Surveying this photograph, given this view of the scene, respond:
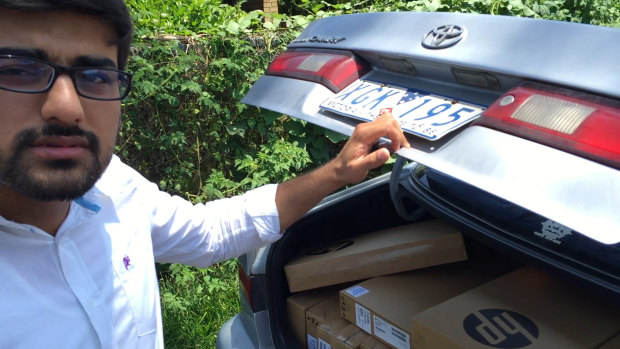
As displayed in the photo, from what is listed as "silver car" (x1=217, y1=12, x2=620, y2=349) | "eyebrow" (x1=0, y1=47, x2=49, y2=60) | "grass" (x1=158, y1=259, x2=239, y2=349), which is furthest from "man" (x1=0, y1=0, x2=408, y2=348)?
"grass" (x1=158, y1=259, x2=239, y2=349)

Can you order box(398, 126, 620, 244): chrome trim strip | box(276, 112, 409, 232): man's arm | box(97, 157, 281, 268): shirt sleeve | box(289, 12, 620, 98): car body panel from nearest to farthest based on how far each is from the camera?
box(398, 126, 620, 244): chrome trim strip
box(289, 12, 620, 98): car body panel
box(276, 112, 409, 232): man's arm
box(97, 157, 281, 268): shirt sleeve

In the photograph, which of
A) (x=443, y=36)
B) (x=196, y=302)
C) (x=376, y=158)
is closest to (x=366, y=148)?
(x=376, y=158)

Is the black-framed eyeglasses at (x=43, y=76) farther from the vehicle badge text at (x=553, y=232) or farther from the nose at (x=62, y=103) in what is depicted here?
the vehicle badge text at (x=553, y=232)

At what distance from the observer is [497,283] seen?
1766 millimetres

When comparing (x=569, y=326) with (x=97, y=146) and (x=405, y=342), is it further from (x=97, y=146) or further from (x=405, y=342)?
(x=97, y=146)

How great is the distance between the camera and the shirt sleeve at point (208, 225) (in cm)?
185

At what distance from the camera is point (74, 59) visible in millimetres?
1296

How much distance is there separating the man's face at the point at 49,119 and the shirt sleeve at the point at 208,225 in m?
0.50

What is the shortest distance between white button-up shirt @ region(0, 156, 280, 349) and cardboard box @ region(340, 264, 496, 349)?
358 mm

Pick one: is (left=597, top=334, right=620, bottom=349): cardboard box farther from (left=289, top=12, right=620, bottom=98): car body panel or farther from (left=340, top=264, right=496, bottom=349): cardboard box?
(left=289, top=12, right=620, bottom=98): car body panel

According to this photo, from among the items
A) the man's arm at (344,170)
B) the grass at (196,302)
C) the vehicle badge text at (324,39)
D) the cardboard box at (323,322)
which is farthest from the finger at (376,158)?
the grass at (196,302)

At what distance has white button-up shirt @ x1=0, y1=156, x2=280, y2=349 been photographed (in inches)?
51.1

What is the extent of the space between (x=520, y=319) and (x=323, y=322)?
2.19 feet

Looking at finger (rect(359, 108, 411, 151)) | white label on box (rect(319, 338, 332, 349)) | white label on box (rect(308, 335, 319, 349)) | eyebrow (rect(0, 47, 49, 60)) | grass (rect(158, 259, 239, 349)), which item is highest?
eyebrow (rect(0, 47, 49, 60))
